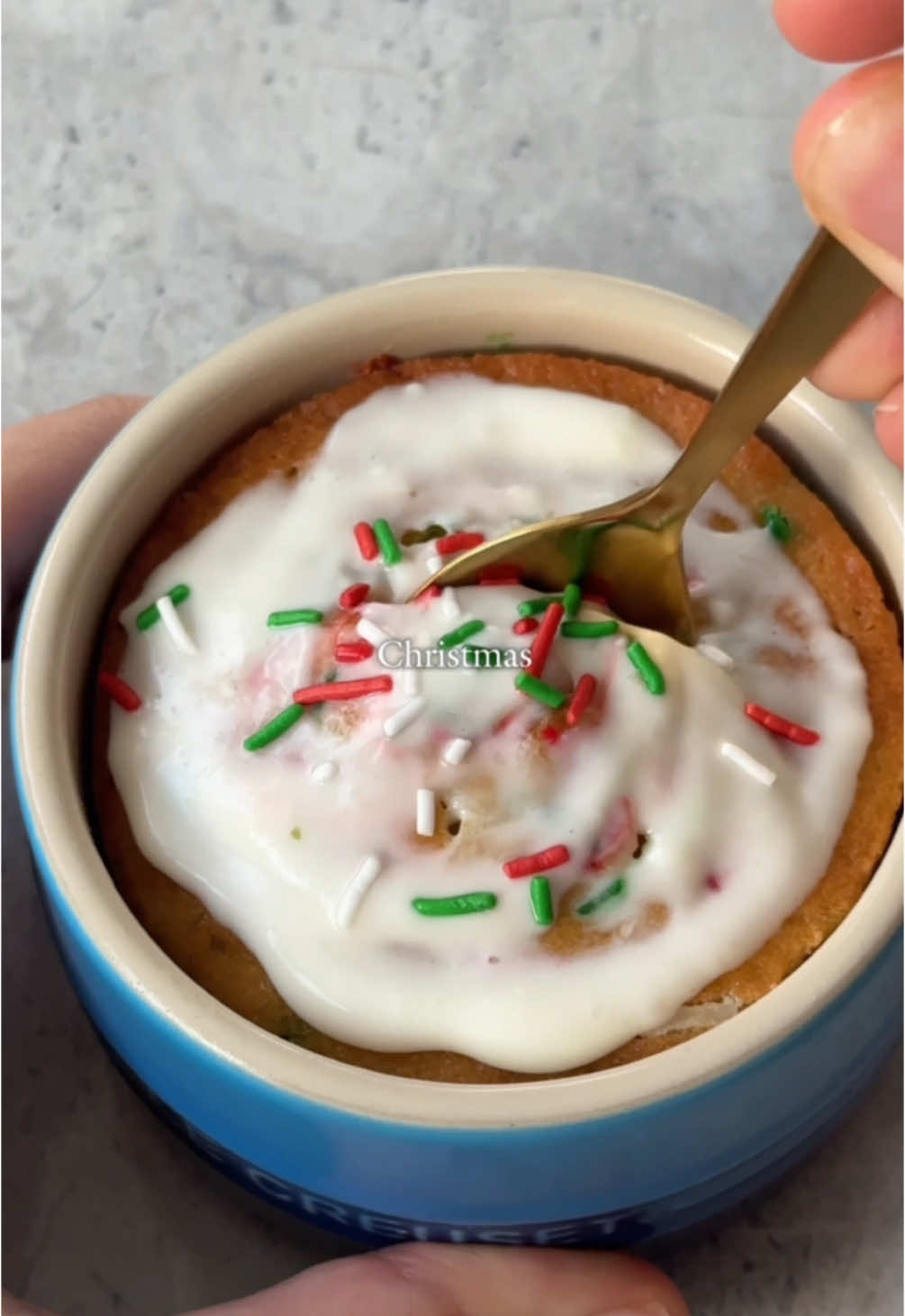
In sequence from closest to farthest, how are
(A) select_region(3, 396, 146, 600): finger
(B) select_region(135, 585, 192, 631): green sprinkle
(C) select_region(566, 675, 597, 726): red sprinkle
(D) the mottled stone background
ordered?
1. (C) select_region(566, 675, 597, 726): red sprinkle
2. (B) select_region(135, 585, 192, 631): green sprinkle
3. (A) select_region(3, 396, 146, 600): finger
4. (D) the mottled stone background

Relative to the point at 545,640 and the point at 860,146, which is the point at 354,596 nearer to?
the point at 545,640

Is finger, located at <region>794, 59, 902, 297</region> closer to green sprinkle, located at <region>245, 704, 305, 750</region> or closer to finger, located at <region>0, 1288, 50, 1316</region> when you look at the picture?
green sprinkle, located at <region>245, 704, 305, 750</region>

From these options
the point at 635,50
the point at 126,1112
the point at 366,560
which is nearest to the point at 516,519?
the point at 366,560

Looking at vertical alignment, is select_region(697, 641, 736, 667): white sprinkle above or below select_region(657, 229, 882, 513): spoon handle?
below

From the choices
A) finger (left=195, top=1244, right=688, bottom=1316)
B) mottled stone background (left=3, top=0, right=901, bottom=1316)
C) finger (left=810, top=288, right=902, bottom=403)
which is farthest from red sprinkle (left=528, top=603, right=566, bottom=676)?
mottled stone background (left=3, top=0, right=901, bottom=1316)

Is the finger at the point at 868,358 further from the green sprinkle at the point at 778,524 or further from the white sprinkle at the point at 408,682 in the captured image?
the white sprinkle at the point at 408,682

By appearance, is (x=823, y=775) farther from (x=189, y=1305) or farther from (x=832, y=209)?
(x=189, y=1305)

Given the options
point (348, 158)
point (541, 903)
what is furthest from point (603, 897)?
point (348, 158)

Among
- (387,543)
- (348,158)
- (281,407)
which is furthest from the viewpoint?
(348,158)
